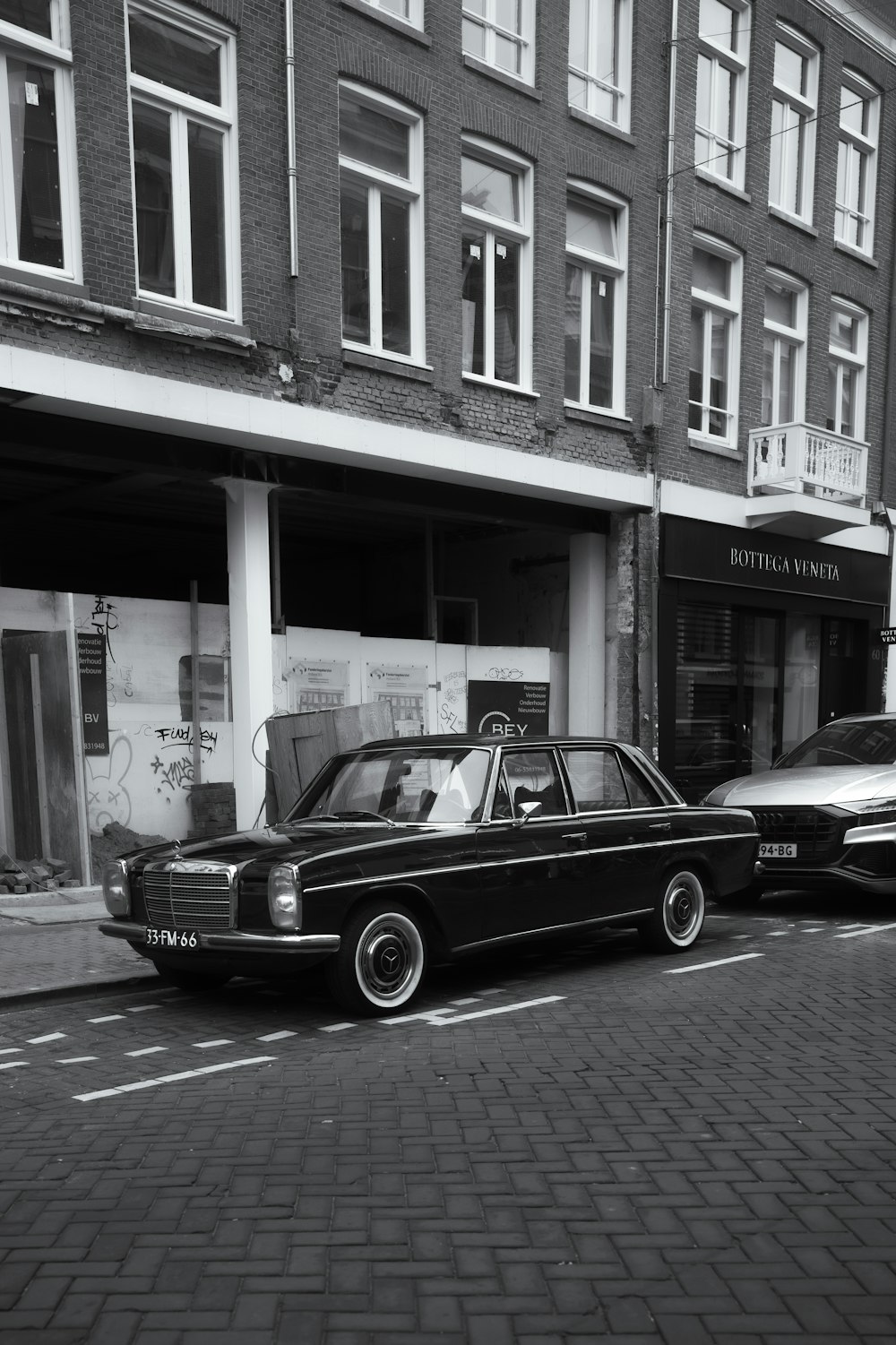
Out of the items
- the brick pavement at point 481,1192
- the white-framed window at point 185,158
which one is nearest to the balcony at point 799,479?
the white-framed window at point 185,158

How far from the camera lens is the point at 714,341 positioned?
17875 millimetres

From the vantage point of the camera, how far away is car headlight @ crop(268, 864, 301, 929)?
19.7 feet

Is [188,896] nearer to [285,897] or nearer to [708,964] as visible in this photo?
[285,897]

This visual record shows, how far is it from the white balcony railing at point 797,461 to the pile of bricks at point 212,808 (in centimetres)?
971

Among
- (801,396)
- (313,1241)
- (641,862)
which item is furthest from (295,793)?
(801,396)

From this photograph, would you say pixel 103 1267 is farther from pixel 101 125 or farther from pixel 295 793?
pixel 101 125

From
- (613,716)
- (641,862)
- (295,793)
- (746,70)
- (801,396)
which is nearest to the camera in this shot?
(641,862)

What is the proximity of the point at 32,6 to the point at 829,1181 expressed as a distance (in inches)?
430

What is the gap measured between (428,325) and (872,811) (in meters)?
7.47

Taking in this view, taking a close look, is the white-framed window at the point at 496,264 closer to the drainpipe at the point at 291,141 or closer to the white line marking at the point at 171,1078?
the drainpipe at the point at 291,141

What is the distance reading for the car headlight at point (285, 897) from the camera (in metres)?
6.00

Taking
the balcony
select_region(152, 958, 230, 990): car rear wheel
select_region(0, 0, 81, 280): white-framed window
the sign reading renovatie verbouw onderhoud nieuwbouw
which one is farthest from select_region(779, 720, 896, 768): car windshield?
select_region(0, 0, 81, 280): white-framed window

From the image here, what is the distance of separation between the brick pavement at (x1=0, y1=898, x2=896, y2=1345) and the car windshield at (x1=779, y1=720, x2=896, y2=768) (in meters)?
4.86

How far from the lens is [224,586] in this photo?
14578 millimetres
